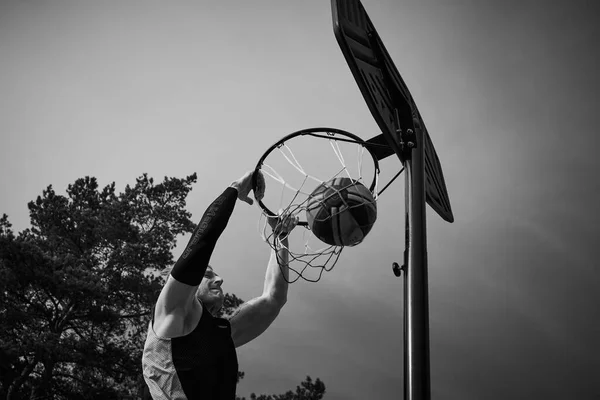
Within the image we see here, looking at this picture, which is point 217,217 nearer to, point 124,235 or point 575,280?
point 124,235

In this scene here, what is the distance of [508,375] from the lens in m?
36.2

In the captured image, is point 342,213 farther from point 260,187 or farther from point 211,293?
point 211,293

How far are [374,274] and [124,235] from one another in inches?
524

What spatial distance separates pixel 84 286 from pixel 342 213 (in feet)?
36.8

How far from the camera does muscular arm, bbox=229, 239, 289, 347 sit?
3.95m

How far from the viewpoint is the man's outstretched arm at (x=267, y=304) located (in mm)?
3953

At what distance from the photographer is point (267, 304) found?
4.10 metres

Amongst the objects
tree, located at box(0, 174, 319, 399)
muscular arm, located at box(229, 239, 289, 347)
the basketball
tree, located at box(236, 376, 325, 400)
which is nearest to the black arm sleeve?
the basketball

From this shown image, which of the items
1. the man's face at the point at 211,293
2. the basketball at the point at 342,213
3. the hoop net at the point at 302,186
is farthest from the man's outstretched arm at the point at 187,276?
the hoop net at the point at 302,186

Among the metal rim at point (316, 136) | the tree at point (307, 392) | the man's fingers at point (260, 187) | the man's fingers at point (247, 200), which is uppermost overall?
the tree at point (307, 392)

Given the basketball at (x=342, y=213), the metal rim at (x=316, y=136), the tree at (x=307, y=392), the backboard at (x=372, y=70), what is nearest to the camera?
the backboard at (x=372, y=70)

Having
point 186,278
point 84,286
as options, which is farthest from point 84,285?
point 186,278

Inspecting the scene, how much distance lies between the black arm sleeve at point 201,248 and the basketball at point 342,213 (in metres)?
0.65

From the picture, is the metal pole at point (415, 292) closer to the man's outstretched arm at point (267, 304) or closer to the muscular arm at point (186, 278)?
the man's outstretched arm at point (267, 304)
